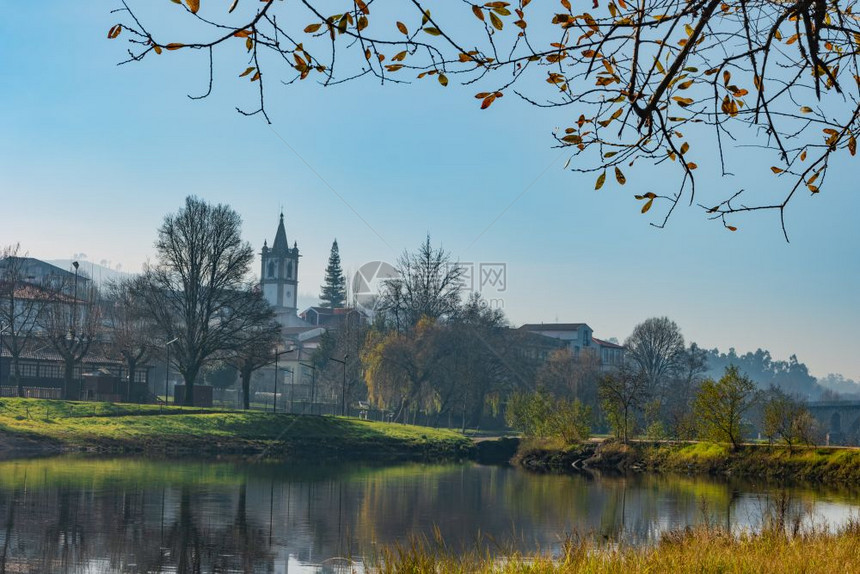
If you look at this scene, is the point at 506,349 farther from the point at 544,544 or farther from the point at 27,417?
the point at 544,544

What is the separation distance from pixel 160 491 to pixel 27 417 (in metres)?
24.1

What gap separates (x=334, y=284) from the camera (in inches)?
6796

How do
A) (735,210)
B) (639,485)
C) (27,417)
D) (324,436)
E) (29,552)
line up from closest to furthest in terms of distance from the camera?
(735,210), (29,552), (639,485), (27,417), (324,436)

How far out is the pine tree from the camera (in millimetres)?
171250

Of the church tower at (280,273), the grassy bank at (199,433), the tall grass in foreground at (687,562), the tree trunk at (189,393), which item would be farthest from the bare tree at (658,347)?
the church tower at (280,273)

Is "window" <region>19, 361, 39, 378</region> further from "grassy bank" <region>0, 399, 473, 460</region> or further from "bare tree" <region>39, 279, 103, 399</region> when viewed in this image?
"grassy bank" <region>0, 399, 473, 460</region>

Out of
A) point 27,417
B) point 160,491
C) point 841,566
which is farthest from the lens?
point 27,417

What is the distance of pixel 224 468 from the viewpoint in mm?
37375

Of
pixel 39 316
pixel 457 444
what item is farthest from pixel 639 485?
pixel 39 316

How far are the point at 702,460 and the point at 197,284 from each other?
3169cm

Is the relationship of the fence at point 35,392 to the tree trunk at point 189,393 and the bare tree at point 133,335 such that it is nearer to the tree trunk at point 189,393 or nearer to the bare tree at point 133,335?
the bare tree at point 133,335

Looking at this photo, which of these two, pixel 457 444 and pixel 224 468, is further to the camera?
pixel 457 444

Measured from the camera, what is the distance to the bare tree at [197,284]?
56.3 meters

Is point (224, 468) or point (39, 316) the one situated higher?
point (39, 316)
